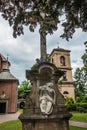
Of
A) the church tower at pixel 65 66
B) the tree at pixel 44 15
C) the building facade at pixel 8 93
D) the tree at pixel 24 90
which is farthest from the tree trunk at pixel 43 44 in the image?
the tree at pixel 24 90

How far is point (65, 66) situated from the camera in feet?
141

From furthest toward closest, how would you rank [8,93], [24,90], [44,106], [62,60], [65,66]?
1. [24,90]
2. [62,60]
3. [65,66]
4. [8,93]
5. [44,106]

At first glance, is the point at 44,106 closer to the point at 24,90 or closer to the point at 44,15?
the point at 44,15

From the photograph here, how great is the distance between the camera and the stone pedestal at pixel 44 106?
30.9ft

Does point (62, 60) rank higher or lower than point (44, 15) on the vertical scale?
higher

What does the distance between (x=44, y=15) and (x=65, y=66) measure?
31.4 meters

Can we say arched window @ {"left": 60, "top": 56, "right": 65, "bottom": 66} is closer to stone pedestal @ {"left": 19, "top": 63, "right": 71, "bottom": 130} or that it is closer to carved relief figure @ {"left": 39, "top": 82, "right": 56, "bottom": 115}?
stone pedestal @ {"left": 19, "top": 63, "right": 71, "bottom": 130}

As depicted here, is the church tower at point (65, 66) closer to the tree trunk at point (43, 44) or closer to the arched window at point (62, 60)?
the arched window at point (62, 60)

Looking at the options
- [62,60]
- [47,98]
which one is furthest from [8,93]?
[47,98]

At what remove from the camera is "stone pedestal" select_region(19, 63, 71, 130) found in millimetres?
9406

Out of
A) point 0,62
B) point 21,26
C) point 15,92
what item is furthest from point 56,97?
point 0,62

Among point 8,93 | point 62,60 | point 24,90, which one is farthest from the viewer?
point 24,90

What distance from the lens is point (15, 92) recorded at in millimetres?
34656

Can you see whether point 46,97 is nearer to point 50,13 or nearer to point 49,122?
point 49,122
